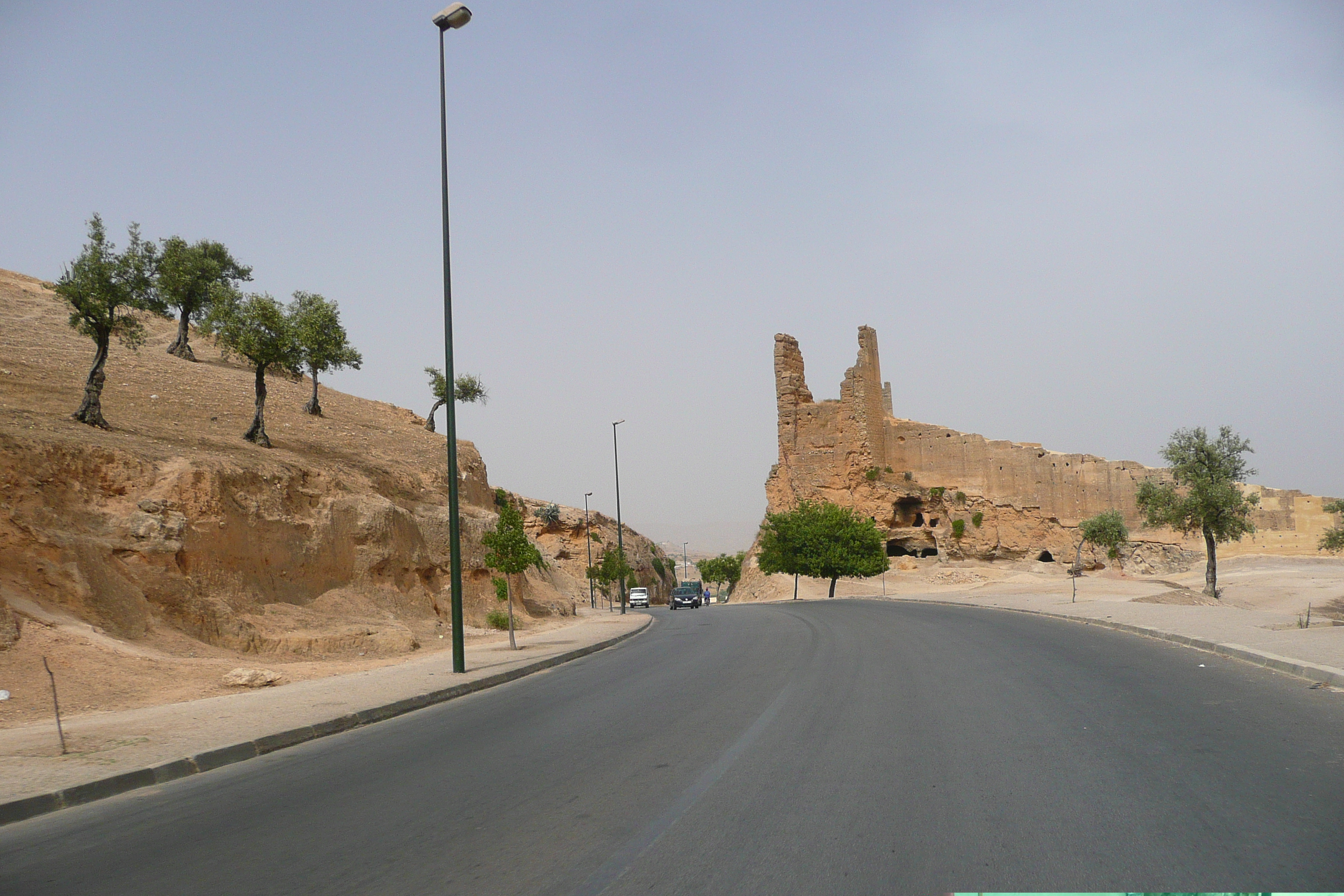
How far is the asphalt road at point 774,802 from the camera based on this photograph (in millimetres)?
4547

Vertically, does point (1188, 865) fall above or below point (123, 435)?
below

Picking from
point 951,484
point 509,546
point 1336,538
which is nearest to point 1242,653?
point 509,546

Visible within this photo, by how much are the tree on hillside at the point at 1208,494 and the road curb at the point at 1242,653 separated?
17153 mm

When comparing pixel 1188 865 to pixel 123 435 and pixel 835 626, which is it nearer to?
pixel 835 626

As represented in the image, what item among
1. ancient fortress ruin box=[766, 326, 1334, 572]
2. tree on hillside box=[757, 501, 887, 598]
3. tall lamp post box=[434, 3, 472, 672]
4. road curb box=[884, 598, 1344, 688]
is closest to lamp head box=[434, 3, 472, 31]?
tall lamp post box=[434, 3, 472, 672]

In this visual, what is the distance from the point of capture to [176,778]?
820cm

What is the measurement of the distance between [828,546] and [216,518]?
146ft

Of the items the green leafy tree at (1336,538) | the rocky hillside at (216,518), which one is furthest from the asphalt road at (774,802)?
the green leafy tree at (1336,538)

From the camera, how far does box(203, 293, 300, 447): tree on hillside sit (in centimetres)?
2736

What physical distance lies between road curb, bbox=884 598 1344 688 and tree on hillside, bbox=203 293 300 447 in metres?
23.8

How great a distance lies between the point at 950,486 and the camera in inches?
2911

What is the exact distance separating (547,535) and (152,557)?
2771 inches

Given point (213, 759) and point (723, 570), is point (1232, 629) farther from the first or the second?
point (723, 570)

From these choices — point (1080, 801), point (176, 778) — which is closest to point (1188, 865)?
point (1080, 801)
